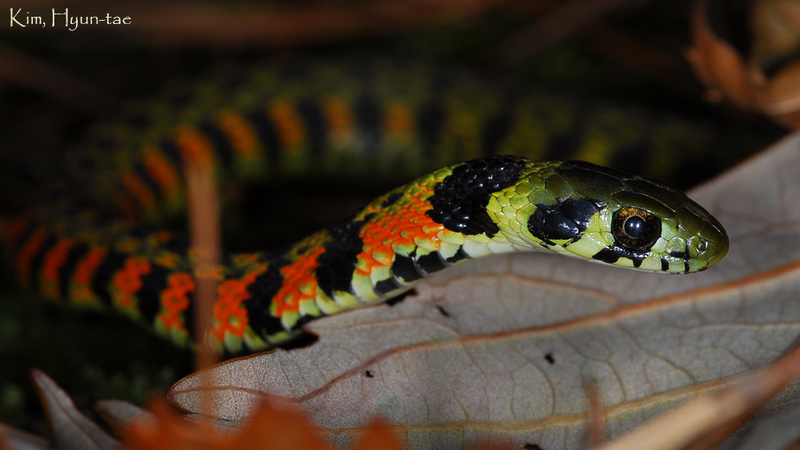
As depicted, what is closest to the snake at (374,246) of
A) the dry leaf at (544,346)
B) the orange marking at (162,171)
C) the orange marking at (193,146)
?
the dry leaf at (544,346)

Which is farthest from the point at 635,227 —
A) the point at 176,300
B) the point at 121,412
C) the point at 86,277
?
the point at 86,277

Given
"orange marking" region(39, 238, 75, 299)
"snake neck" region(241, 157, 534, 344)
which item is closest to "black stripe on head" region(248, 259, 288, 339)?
"snake neck" region(241, 157, 534, 344)

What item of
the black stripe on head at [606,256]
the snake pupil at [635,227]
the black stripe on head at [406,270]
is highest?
the snake pupil at [635,227]

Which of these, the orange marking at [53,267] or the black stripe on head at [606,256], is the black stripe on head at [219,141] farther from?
→ the black stripe on head at [606,256]

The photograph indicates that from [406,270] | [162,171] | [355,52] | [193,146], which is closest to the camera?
[406,270]

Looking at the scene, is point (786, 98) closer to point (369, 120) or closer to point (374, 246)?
point (374, 246)

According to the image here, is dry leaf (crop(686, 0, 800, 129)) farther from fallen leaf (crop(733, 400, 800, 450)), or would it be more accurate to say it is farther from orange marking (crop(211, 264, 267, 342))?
orange marking (crop(211, 264, 267, 342))
